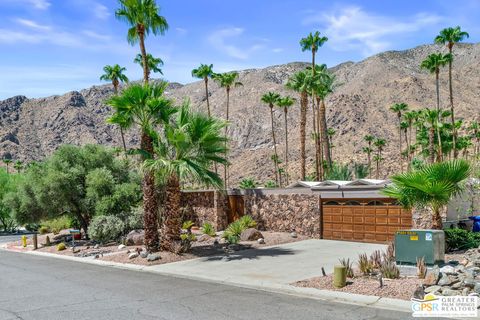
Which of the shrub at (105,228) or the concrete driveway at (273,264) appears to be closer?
the concrete driveway at (273,264)

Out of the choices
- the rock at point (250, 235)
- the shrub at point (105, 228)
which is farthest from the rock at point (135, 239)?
the rock at point (250, 235)

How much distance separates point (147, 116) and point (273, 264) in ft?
26.3

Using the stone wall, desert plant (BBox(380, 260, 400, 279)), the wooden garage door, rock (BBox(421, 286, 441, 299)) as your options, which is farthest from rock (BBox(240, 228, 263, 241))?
rock (BBox(421, 286, 441, 299))

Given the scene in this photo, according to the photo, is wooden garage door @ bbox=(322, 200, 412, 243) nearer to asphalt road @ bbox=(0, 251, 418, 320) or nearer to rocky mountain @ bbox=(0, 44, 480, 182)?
asphalt road @ bbox=(0, 251, 418, 320)

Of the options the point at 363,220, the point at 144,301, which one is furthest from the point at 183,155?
the point at 363,220

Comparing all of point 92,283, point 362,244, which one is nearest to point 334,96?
point 362,244

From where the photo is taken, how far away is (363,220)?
75.7 feet

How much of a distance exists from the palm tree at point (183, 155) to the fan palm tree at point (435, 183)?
7.44 meters

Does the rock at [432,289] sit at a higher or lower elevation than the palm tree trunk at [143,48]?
lower

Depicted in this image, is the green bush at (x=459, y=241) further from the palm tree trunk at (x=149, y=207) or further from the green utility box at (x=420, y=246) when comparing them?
the palm tree trunk at (x=149, y=207)

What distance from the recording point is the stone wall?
2530 centimetres

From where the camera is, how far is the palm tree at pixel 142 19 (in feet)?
75.3

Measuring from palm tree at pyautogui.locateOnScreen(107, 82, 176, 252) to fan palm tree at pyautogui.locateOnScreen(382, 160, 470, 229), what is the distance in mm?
9900

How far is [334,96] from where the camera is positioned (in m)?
138
